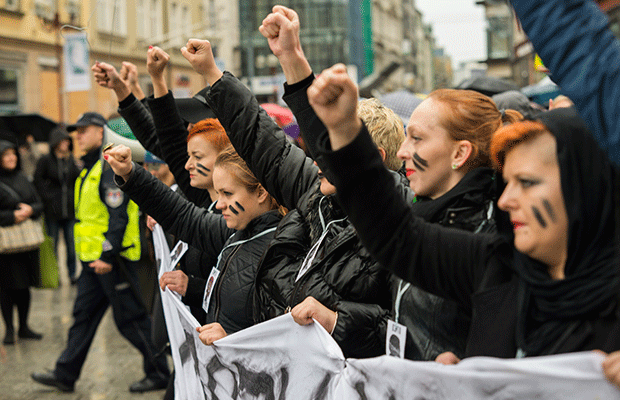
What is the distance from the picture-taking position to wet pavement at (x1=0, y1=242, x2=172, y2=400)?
4.84 metres

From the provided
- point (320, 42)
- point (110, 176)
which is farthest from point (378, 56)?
point (110, 176)

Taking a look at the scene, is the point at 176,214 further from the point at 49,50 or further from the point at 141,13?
the point at 49,50

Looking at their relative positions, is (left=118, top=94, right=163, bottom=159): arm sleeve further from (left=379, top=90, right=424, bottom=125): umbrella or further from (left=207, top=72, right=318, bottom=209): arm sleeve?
(left=379, top=90, right=424, bottom=125): umbrella

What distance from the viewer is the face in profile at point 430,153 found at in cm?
186

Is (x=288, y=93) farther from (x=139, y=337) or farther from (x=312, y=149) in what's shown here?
(x=139, y=337)

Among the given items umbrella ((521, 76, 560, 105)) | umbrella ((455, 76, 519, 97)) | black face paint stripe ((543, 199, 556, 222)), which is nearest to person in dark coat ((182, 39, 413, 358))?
black face paint stripe ((543, 199, 556, 222))

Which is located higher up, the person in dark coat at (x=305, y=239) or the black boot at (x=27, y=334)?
the person in dark coat at (x=305, y=239)

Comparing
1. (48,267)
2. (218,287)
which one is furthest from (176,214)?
(48,267)

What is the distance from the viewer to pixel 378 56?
5956 centimetres

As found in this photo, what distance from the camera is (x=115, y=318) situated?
4965 millimetres

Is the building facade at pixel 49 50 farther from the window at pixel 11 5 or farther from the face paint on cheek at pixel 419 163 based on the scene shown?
the face paint on cheek at pixel 419 163

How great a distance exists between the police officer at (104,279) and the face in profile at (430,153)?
3457 millimetres

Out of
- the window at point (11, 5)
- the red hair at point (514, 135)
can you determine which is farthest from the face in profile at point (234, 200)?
the window at point (11, 5)

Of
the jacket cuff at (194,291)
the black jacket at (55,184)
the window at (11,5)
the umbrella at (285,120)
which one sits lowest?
the black jacket at (55,184)
